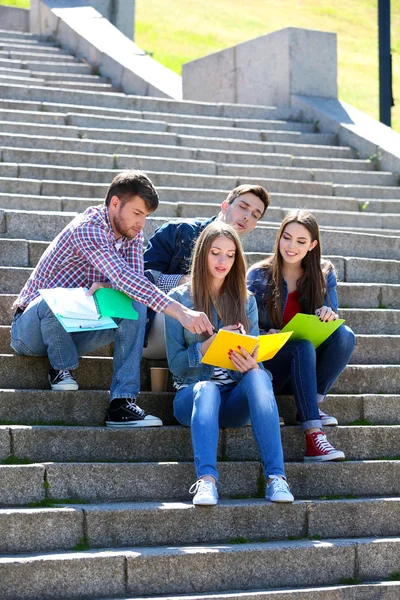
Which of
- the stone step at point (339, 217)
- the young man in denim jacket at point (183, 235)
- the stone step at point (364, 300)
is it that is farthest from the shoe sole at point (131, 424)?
the stone step at point (339, 217)

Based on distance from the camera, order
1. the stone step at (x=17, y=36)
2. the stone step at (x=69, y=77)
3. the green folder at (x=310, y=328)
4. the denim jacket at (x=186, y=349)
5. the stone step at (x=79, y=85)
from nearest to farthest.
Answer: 1. the denim jacket at (x=186, y=349)
2. the green folder at (x=310, y=328)
3. the stone step at (x=79, y=85)
4. the stone step at (x=69, y=77)
5. the stone step at (x=17, y=36)

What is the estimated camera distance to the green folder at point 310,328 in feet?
16.7

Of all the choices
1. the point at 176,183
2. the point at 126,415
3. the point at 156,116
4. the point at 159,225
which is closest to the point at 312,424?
the point at 126,415

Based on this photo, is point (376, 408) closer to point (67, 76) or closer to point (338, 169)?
point (338, 169)

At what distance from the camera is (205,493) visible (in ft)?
14.5

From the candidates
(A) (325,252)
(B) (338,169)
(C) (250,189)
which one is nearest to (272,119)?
(B) (338,169)

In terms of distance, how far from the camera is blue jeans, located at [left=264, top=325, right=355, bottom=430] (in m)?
5.09

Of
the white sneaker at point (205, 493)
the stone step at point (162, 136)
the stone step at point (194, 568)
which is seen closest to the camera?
the stone step at point (194, 568)

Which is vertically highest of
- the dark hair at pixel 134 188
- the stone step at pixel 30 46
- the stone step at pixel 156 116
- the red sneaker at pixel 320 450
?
the stone step at pixel 30 46

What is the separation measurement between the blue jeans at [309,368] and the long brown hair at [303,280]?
220mm

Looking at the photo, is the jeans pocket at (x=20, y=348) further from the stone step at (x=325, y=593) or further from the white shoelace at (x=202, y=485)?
the stone step at (x=325, y=593)

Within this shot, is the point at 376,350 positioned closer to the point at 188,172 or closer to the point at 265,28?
the point at 188,172

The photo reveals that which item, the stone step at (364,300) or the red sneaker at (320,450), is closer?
the red sneaker at (320,450)

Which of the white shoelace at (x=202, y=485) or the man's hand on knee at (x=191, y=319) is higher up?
the man's hand on knee at (x=191, y=319)
